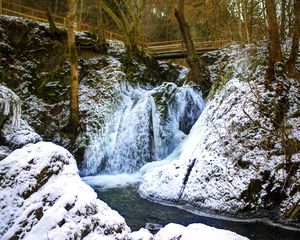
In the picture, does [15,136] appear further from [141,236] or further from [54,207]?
[141,236]

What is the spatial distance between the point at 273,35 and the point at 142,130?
536cm

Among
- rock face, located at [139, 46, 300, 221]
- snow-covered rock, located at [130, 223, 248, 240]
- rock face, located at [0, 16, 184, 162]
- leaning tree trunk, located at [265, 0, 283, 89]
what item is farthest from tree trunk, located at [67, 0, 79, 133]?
snow-covered rock, located at [130, 223, 248, 240]

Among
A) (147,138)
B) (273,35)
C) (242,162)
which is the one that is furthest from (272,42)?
(147,138)

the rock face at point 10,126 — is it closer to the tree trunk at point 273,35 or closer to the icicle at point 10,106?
the icicle at point 10,106

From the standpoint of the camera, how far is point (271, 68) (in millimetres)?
8305

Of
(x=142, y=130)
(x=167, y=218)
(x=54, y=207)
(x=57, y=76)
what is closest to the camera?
(x=54, y=207)

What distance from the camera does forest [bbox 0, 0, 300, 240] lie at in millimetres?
3418

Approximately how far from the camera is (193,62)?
14.5m

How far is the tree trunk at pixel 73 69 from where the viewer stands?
1102 centimetres

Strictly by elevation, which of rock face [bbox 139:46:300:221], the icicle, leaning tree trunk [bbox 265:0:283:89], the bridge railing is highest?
the bridge railing

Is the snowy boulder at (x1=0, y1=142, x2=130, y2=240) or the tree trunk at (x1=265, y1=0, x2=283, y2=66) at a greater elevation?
the tree trunk at (x1=265, y1=0, x2=283, y2=66)

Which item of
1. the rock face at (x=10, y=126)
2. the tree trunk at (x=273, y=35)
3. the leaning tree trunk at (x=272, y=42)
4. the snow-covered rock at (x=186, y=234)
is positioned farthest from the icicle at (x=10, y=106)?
the tree trunk at (x=273, y=35)

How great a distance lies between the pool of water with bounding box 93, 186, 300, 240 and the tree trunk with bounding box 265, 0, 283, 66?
4077mm

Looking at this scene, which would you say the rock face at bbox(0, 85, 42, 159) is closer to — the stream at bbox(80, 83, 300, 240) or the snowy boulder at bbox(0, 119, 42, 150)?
the snowy boulder at bbox(0, 119, 42, 150)
